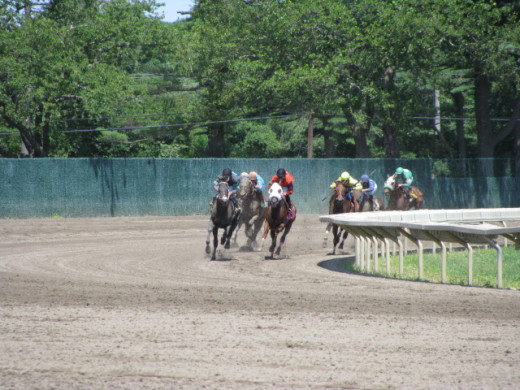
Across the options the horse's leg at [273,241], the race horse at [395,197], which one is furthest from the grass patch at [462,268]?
the race horse at [395,197]

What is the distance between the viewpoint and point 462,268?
13539 millimetres

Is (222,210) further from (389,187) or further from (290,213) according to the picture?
(389,187)

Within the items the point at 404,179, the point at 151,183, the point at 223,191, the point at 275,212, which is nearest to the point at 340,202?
the point at 275,212

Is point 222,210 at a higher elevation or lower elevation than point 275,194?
lower

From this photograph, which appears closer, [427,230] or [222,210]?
[427,230]

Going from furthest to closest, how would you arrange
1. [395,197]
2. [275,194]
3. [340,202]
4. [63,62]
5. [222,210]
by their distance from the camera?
[63,62] → [395,197] → [340,202] → [222,210] → [275,194]

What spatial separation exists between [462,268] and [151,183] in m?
16.7

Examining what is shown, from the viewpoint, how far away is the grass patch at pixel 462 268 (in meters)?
11.8

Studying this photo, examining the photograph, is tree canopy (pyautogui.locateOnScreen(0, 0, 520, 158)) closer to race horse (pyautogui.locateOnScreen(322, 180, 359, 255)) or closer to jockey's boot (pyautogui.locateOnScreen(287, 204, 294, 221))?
race horse (pyautogui.locateOnScreen(322, 180, 359, 255))

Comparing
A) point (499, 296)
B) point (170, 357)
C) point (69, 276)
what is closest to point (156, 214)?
point (69, 276)

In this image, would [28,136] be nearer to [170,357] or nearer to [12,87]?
[12,87]

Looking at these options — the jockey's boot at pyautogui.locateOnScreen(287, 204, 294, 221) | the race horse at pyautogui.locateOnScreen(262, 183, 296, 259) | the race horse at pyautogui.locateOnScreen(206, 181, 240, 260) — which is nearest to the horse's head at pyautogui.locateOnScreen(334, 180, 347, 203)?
the jockey's boot at pyautogui.locateOnScreen(287, 204, 294, 221)

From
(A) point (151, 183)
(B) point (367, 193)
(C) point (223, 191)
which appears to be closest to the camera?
(C) point (223, 191)

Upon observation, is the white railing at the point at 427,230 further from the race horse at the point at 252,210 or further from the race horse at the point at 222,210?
the race horse at the point at 252,210
